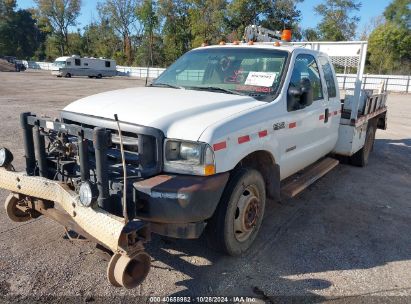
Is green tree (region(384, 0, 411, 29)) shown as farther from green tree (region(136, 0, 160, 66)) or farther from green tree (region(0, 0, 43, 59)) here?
green tree (region(0, 0, 43, 59))

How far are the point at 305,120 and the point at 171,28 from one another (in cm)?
5818

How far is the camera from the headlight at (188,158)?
9.93ft

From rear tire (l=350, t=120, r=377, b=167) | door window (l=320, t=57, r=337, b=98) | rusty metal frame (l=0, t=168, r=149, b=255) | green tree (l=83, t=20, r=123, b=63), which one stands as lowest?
rear tire (l=350, t=120, r=377, b=167)

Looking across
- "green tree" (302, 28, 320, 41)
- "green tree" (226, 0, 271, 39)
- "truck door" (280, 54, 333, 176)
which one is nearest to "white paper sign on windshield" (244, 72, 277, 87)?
"truck door" (280, 54, 333, 176)

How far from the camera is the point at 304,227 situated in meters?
4.48

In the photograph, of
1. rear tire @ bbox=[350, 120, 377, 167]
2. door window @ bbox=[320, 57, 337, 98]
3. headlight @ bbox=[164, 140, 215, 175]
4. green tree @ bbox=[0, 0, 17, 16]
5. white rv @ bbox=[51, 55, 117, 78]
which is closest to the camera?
headlight @ bbox=[164, 140, 215, 175]

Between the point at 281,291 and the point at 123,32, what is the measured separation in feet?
235

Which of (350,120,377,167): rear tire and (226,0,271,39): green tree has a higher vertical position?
(226,0,271,39): green tree

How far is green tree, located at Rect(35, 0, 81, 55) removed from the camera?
2854 inches

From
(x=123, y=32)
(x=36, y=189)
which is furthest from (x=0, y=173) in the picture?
(x=123, y=32)

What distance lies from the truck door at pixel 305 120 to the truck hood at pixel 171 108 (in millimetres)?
595

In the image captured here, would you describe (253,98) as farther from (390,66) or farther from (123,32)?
(123,32)

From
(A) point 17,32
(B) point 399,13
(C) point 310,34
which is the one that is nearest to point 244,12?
(C) point 310,34

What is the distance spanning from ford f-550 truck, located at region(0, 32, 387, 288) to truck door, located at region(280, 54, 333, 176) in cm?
2
